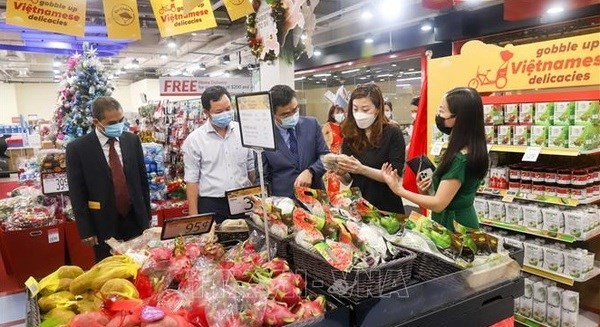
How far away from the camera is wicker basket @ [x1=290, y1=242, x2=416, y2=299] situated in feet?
4.51

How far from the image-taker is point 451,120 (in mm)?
2377

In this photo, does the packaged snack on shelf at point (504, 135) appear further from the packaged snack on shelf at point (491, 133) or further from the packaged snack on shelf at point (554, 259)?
the packaged snack on shelf at point (554, 259)

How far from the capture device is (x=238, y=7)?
4.07 m

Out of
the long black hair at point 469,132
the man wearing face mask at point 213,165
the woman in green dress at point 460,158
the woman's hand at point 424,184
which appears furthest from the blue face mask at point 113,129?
the long black hair at point 469,132

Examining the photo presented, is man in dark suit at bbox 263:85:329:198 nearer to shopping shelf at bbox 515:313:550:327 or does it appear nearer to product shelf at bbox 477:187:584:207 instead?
product shelf at bbox 477:187:584:207

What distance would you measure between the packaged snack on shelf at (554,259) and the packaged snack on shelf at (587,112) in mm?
969

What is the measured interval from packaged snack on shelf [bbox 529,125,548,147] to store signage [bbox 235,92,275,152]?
245cm

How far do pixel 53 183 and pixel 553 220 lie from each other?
475 centimetres

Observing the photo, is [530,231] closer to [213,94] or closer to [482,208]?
[482,208]

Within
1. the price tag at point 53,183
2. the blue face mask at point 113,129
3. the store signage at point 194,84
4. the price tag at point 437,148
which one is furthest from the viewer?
the store signage at point 194,84

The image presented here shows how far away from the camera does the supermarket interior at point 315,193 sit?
145 cm

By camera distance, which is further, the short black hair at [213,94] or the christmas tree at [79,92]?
the christmas tree at [79,92]

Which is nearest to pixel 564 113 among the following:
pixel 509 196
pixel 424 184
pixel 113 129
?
pixel 509 196

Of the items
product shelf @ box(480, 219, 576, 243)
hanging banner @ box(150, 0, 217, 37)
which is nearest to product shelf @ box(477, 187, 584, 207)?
product shelf @ box(480, 219, 576, 243)
